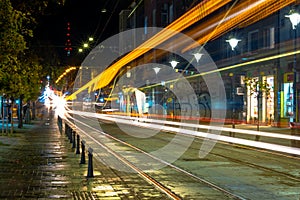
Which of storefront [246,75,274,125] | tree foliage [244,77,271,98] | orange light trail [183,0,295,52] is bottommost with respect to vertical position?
storefront [246,75,274,125]

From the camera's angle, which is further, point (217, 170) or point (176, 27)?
point (176, 27)

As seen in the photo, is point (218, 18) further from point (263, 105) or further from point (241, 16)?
point (263, 105)

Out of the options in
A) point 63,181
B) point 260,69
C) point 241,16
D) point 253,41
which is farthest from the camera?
point 253,41

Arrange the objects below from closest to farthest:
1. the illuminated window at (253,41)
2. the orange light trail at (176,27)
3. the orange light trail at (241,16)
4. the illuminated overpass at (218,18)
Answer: the orange light trail at (241,16)
the illuminated overpass at (218,18)
the orange light trail at (176,27)
the illuminated window at (253,41)

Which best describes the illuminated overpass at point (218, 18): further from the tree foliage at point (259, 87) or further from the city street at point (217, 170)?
the city street at point (217, 170)

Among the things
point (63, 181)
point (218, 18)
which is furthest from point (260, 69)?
point (63, 181)

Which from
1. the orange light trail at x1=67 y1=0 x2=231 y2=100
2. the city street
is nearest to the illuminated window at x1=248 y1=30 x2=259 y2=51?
the orange light trail at x1=67 y1=0 x2=231 y2=100

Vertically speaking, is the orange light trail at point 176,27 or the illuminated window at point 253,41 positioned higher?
→ the orange light trail at point 176,27

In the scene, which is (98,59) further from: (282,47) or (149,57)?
(282,47)

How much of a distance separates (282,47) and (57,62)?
56.0 ft

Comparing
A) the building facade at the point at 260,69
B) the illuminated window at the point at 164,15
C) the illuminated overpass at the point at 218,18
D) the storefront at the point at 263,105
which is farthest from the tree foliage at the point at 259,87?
the illuminated window at the point at 164,15

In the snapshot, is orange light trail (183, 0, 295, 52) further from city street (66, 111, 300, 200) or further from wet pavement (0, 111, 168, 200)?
wet pavement (0, 111, 168, 200)

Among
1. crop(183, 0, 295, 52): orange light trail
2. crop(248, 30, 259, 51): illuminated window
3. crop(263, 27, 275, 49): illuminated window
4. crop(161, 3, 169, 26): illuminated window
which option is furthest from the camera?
crop(161, 3, 169, 26): illuminated window

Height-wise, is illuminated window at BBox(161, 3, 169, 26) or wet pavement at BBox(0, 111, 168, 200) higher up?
illuminated window at BBox(161, 3, 169, 26)
